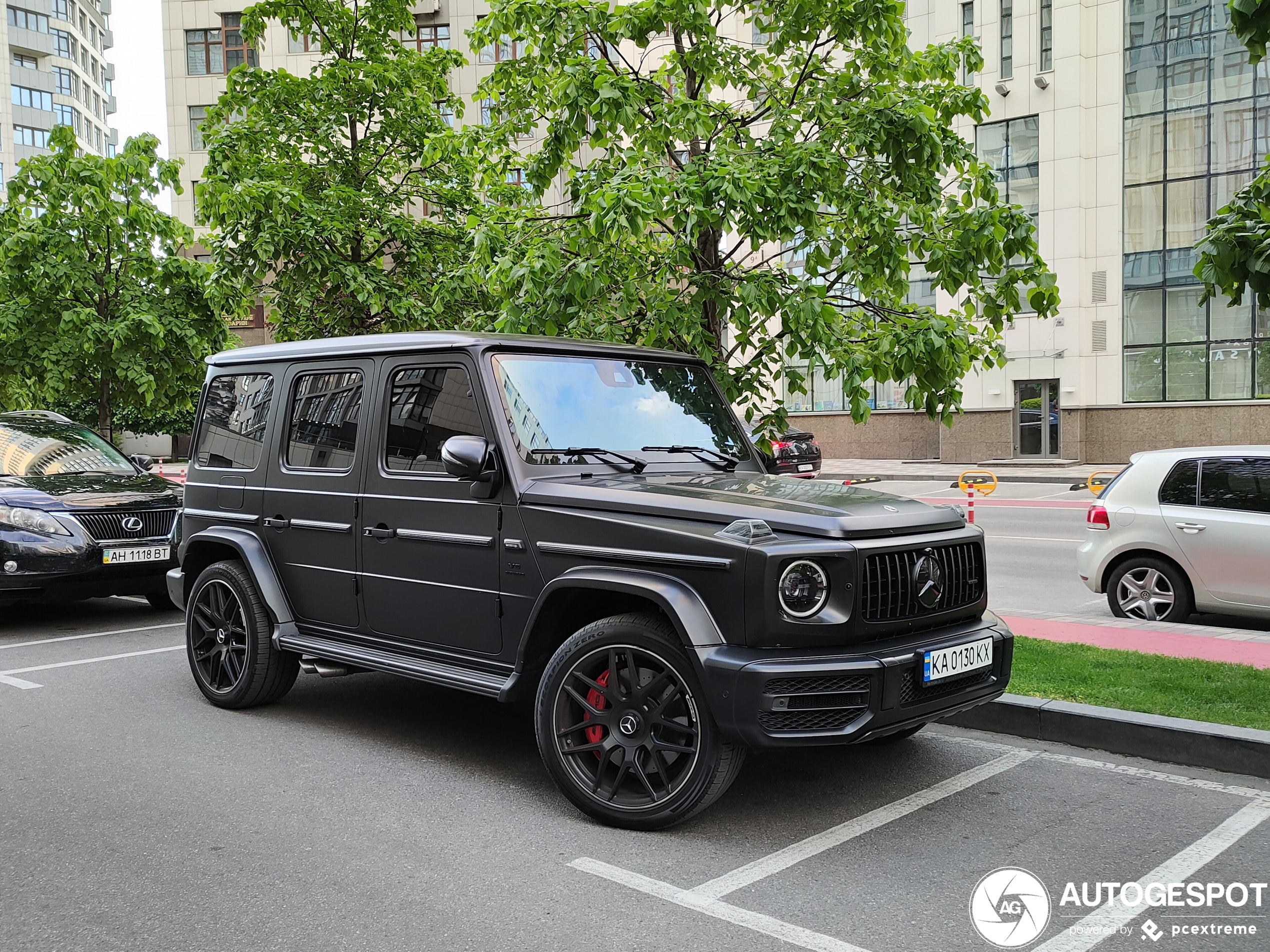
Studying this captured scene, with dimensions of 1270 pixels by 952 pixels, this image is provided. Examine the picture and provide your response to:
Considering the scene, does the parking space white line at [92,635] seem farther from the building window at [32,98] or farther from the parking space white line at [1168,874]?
the building window at [32,98]

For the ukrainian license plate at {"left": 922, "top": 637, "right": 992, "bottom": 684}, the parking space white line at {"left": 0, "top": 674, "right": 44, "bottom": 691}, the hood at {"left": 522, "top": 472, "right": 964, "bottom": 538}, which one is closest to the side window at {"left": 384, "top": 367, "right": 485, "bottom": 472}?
the hood at {"left": 522, "top": 472, "right": 964, "bottom": 538}

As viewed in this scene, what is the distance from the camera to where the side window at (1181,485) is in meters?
8.86

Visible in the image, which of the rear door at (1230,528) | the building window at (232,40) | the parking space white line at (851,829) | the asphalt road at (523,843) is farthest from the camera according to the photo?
the building window at (232,40)

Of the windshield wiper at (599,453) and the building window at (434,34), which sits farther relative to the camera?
the building window at (434,34)

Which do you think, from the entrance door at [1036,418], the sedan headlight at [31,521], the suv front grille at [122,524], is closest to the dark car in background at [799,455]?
the entrance door at [1036,418]

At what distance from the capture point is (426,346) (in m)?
5.42

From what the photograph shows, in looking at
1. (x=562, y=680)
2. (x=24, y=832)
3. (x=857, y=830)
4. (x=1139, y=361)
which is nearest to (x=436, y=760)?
(x=562, y=680)

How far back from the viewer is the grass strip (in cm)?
559

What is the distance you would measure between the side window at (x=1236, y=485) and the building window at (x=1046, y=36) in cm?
2719

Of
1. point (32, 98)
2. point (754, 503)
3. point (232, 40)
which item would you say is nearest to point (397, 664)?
point (754, 503)

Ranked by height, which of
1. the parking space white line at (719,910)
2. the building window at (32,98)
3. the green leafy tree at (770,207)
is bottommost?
the parking space white line at (719,910)

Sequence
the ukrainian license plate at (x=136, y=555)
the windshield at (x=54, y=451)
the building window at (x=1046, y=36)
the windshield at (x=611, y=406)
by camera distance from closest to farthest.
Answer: the windshield at (x=611, y=406), the ukrainian license plate at (x=136, y=555), the windshield at (x=54, y=451), the building window at (x=1046, y=36)

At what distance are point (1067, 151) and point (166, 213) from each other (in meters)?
25.7

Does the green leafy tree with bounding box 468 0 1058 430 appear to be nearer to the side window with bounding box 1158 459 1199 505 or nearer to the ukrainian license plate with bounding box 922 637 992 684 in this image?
the side window with bounding box 1158 459 1199 505
